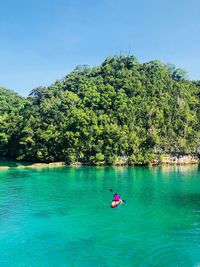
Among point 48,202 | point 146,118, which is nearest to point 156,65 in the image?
point 146,118

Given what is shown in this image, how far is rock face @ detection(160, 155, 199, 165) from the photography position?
83.6 meters

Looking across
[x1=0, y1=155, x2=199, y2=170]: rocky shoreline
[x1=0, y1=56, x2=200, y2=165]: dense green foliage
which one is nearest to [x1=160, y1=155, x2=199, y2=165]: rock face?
[x1=0, y1=155, x2=199, y2=170]: rocky shoreline

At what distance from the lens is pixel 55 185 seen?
49.8 m

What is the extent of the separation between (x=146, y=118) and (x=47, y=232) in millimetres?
66205

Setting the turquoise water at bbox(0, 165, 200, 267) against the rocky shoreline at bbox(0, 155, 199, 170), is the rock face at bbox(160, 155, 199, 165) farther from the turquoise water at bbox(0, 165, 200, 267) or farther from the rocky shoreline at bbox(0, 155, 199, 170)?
the turquoise water at bbox(0, 165, 200, 267)

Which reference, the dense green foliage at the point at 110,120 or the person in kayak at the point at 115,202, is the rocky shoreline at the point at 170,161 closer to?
the dense green foliage at the point at 110,120

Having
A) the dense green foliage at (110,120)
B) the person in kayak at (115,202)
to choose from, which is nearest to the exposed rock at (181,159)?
Result: the dense green foliage at (110,120)

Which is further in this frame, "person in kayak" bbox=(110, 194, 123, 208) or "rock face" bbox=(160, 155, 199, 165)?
"rock face" bbox=(160, 155, 199, 165)

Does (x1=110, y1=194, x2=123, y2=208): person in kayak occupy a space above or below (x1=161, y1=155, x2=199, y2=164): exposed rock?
below

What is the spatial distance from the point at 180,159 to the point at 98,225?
203 ft

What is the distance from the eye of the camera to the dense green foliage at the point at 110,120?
263 feet

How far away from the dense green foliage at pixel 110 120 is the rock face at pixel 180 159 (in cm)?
194

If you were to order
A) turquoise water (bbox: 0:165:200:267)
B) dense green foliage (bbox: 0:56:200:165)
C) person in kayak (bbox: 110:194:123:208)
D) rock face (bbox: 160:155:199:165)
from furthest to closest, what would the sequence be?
rock face (bbox: 160:155:199:165) → dense green foliage (bbox: 0:56:200:165) → person in kayak (bbox: 110:194:123:208) → turquoise water (bbox: 0:165:200:267)

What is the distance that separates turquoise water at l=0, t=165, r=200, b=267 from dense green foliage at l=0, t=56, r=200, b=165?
3002 cm
